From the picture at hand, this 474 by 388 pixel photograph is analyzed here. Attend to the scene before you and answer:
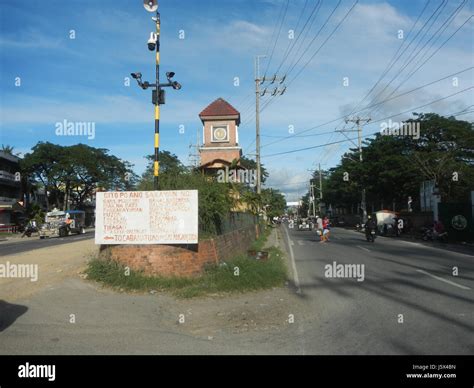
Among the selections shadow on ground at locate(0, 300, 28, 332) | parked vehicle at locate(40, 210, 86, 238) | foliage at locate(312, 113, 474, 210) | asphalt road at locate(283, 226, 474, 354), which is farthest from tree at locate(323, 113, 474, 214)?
shadow on ground at locate(0, 300, 28, 332)

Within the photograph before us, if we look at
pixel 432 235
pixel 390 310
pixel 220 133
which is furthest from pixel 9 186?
pixel 390 310

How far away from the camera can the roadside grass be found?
10.2 metres

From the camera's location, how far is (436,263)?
15.7 metres

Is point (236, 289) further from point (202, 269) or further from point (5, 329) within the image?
point (5, 329)

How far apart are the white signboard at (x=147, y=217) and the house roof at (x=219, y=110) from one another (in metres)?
35.7

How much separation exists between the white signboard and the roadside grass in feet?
2.36

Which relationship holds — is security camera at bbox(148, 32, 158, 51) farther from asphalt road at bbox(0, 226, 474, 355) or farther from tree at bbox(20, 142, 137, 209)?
tree at bbox(20, 142, 137, 209)

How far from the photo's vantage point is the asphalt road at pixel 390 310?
20.7ft

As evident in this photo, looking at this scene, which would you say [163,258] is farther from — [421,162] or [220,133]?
[220,133]

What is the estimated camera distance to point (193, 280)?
10695 mm

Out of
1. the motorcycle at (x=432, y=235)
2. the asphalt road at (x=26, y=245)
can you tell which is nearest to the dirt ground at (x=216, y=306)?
the asphalt road at (x=26, y=245)

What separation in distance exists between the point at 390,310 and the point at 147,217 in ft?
19.0
